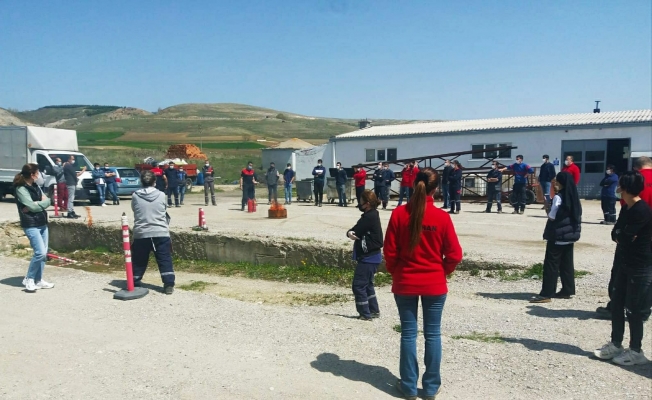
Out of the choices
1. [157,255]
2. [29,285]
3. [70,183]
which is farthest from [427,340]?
[70,183]

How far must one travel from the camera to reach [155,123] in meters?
103

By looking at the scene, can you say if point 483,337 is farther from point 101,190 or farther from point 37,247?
point 101,190

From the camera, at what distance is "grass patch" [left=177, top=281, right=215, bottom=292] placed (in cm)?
939

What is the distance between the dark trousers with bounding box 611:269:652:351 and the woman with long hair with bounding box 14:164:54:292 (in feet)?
23.5

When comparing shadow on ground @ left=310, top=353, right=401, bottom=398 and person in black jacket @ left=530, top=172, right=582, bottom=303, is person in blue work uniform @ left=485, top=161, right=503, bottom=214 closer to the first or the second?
person in black jacket @ left=530, top=172, right=582, bottom=303

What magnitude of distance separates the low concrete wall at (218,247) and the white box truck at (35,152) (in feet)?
24.2

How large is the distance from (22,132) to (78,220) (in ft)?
32.2

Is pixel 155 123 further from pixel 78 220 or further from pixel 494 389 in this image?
pixel 494 389

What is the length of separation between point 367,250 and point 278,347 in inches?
62.7

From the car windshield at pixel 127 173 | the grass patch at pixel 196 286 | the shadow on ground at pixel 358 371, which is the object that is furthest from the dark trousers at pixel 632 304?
Answer: the car windshield at pixel 127 173

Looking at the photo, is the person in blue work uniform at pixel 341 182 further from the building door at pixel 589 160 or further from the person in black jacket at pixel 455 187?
the building door at pixel 589 160

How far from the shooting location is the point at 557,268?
7176 mm

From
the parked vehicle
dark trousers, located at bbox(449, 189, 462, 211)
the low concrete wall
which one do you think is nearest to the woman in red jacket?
the low concrete wall

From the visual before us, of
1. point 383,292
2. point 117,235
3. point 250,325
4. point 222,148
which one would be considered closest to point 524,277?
point 383,292
